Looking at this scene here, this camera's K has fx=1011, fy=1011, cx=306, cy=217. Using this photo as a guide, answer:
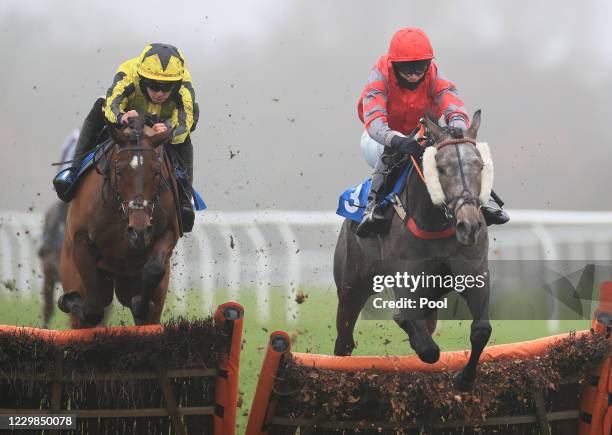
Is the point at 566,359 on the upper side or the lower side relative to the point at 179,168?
lower

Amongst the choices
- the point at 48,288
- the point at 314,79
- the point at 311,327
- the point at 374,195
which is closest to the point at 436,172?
the point at 374,195

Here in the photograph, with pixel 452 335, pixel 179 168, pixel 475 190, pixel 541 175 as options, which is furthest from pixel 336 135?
pixel 475 190

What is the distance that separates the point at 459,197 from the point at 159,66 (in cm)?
192

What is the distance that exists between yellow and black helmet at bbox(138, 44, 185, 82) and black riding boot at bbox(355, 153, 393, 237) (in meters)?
1.22

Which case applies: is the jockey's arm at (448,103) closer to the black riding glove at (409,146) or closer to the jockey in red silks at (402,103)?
the jockey in red silks at (402,103)

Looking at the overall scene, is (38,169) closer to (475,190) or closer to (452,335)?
(452,335)

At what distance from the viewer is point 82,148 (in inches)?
239

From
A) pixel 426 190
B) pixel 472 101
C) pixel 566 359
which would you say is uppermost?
pixel 472 101

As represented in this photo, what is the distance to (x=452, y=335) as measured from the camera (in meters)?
8.45

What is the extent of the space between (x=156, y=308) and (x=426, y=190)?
192 cm

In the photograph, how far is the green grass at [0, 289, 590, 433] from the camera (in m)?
7.58

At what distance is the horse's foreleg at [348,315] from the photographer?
604 centimetres

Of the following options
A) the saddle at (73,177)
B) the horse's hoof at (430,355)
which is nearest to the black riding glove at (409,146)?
the horse's hoof at (430,355)

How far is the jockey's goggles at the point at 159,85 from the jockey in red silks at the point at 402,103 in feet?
3.52
